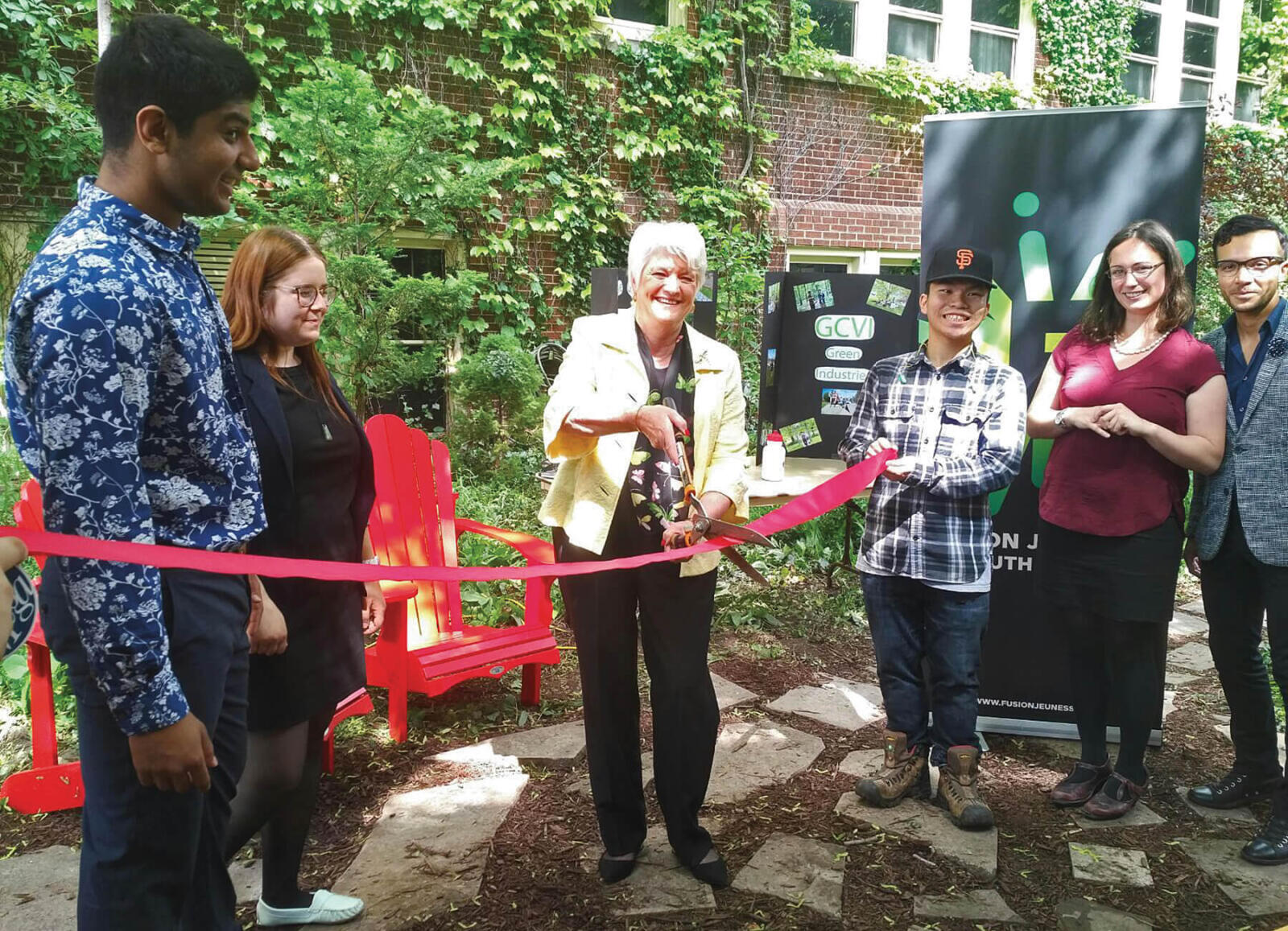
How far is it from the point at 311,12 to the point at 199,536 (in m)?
7.58

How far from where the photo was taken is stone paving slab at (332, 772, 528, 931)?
2576mm

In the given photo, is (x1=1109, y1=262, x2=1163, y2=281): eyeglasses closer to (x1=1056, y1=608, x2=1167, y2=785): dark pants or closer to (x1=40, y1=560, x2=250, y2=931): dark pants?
(x1=1056, y1=608, x2=1167, y2=785): dark pants

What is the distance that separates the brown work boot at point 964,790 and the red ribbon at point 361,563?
0.96 metres

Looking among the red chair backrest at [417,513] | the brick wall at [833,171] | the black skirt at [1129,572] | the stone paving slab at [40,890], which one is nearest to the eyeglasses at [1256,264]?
the black skirt at [1129,572]

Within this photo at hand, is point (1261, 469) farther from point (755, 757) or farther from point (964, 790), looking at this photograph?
point (755, 757)

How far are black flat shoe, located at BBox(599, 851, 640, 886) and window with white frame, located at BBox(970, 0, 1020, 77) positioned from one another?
1129cm

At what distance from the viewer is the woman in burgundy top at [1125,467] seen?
2938mm

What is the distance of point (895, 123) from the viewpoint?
423 inches

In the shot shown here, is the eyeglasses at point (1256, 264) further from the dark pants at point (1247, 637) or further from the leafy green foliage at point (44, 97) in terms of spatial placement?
the leafy green foliage at point (44, 97)

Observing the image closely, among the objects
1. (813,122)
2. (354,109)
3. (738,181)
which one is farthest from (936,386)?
(813,122)

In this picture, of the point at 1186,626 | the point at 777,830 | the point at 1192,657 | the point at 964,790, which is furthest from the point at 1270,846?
the point at 1186,626

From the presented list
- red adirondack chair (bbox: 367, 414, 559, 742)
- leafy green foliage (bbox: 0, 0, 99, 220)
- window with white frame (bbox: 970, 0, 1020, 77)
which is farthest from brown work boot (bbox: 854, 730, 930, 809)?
window with white frame (bbox: 970, 0, 1020, 77)

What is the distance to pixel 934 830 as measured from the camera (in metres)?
3.03

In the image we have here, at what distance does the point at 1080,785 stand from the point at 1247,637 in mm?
745
